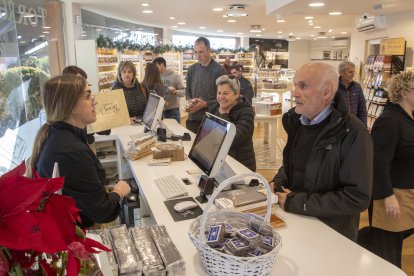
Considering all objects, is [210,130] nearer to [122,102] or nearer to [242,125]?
[242,125]

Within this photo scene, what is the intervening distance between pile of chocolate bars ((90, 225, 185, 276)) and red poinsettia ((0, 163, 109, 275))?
0.55 m

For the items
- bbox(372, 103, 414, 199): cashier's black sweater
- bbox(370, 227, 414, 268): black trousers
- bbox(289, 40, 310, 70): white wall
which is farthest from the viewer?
bbox(289, 40, 310, 70): white wall

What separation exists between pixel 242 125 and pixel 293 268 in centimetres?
155

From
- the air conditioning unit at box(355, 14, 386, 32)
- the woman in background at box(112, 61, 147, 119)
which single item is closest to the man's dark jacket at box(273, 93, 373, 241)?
the woman in background at box(112, 61, 147, 119)

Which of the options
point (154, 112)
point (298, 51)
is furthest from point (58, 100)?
point (298, 51)

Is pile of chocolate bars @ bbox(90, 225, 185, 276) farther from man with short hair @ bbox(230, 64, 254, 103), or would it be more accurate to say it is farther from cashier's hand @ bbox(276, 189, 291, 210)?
man with short hair @ bbox(230, 64, 254, 103)

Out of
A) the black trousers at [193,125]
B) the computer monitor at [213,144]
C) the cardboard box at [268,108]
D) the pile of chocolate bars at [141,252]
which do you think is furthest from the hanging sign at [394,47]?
the pile of chocolate bars at [141,252]

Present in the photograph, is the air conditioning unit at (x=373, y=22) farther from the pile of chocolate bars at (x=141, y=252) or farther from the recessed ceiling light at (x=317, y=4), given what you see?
the pile of chocolate bars at (x=141, y=252)

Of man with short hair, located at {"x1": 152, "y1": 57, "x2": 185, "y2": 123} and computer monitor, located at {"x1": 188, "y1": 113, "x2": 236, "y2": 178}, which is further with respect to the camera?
man with short hair, located at {"x1": 152, "y1": 57, "x2": 185, "y2": 123}

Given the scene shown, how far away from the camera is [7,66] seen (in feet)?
13.7

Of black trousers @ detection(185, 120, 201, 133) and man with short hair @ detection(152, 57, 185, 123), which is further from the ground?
man with short hair @ detection(152, 57, 185, 123)

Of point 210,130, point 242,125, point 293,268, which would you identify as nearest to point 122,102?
point 242,125

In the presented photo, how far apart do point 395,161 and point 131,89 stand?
3.08 m

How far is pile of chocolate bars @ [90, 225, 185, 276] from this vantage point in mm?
1210
